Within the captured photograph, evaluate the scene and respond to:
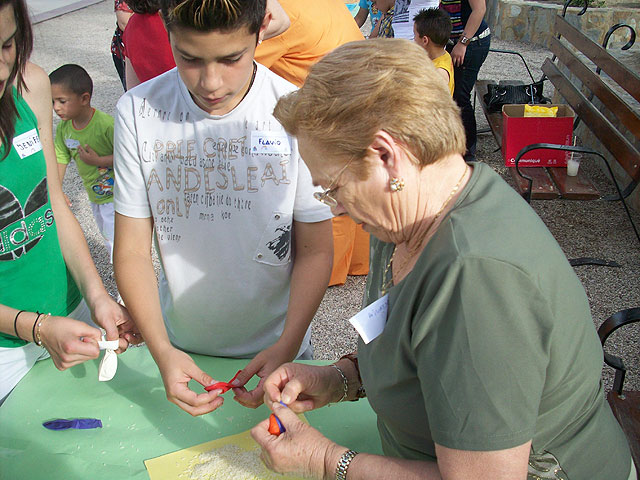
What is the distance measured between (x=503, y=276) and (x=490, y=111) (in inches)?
189

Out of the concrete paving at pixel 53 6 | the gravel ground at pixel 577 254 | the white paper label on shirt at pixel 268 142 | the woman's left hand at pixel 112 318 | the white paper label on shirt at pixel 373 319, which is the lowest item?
the gravel ground at pixel 577 254

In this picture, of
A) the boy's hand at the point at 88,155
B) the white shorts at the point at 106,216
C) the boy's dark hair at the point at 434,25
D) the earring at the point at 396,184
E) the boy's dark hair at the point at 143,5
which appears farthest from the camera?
the boy's dark hair at the point at 434,25

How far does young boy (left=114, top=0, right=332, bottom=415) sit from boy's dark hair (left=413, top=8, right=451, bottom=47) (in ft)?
10.6

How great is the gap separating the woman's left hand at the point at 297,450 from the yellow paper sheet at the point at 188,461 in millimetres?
231

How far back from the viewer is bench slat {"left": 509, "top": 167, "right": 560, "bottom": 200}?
12.3ft

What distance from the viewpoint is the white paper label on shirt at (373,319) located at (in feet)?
3.54

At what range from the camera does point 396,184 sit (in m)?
1.01

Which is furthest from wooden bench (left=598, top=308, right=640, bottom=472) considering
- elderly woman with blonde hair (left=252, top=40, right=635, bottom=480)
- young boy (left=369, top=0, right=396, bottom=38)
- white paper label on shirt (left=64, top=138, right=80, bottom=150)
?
young boy (left=369, top=0, right=396, bottom=38)

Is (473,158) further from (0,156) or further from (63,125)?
(0,156)

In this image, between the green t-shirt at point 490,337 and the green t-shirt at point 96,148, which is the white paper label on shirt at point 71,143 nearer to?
the green t-shirt at point 96,148

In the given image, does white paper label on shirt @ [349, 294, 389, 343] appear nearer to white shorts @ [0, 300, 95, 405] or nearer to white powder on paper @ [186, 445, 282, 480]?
white powder on paper @ [186, 445, 282, 480]

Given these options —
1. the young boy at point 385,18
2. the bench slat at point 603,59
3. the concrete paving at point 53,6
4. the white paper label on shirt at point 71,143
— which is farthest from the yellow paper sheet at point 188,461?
the concrete paving at point 53,6

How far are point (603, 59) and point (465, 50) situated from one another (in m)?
1.28

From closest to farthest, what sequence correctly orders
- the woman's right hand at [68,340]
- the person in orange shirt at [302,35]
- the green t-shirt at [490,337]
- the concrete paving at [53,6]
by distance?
the green t-shirt at [490,337], the woman's right hand at [68,340], the person in orange shirt at [302,35], the concrete paving at [53,6]
